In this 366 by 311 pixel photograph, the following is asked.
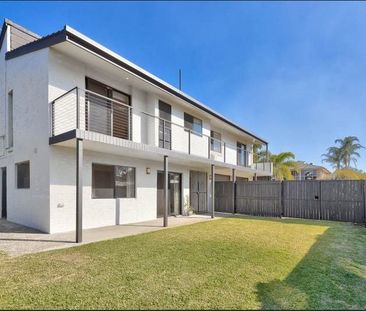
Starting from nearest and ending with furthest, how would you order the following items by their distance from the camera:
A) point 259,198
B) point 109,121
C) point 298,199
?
1. point 109,121
2. point 298,199
3. point 259,198

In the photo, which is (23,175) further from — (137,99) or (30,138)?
(137,99)

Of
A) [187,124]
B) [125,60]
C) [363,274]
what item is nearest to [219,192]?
[187,124]

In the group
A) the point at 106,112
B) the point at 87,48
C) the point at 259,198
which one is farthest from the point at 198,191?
the point at 87,48

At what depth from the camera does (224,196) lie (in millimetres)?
18469

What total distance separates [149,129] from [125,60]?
348 cm

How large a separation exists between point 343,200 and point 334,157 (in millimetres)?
34676

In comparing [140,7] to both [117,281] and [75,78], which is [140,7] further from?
[117,281]

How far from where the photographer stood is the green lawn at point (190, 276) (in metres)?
3.95

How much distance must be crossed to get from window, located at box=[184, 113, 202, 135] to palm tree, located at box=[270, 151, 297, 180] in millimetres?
14281

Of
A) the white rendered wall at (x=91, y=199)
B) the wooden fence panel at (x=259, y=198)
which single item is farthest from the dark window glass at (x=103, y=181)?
the wooden fence panel at (x=259, y=198)

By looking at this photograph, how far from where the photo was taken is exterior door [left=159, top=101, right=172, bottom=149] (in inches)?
532

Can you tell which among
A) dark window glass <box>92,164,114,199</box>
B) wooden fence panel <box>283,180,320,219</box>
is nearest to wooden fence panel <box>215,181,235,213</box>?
wooden fence panel <box>283,180,320,219</box>

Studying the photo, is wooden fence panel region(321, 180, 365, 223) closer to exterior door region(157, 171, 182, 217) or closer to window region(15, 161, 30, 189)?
exterior door region(157, 171, 182, 217)

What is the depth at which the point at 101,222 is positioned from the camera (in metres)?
10.7
